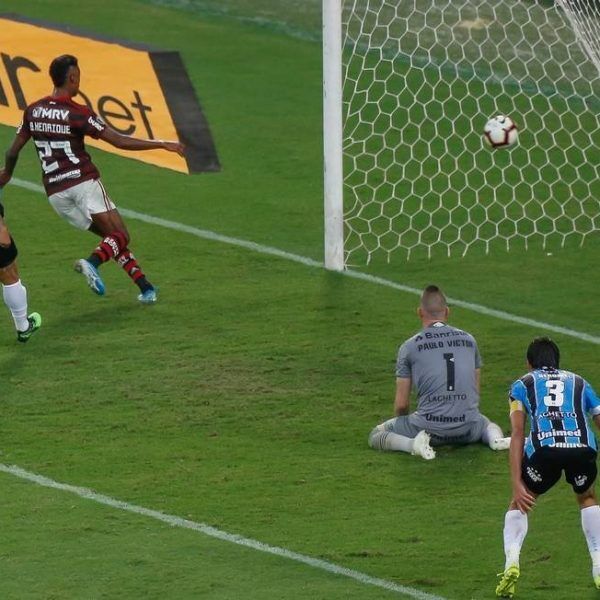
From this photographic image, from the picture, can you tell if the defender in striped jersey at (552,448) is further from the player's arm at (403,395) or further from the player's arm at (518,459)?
the player's arm at (403,395)

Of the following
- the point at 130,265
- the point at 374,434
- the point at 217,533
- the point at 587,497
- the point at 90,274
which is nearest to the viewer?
the point at 587,497

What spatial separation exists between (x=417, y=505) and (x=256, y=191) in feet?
23.7

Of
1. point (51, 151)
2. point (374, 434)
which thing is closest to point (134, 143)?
point (51, 151)

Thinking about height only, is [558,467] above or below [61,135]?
below

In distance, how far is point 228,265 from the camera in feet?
48.2

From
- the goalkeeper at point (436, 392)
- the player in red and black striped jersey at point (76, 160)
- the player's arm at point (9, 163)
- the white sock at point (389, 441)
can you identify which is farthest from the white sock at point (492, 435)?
the player's arm at point (9, 163)

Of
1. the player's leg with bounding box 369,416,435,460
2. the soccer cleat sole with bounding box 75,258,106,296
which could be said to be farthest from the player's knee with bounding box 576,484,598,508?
the soccer cleat sole with bounding box 75,258,106,296

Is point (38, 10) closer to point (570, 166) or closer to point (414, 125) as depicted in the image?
point (414, 125)

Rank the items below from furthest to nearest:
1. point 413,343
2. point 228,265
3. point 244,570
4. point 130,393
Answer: point 228,265, point 130,393, point 413,343, point 244,570

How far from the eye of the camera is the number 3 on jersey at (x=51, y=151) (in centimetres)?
1330

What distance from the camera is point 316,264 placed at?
14.7 metres

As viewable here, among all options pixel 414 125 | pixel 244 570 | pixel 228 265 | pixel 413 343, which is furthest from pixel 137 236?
pixel 244 570

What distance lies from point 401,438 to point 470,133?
7.61m

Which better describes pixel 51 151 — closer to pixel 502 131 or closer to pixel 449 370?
pixel 502 131
